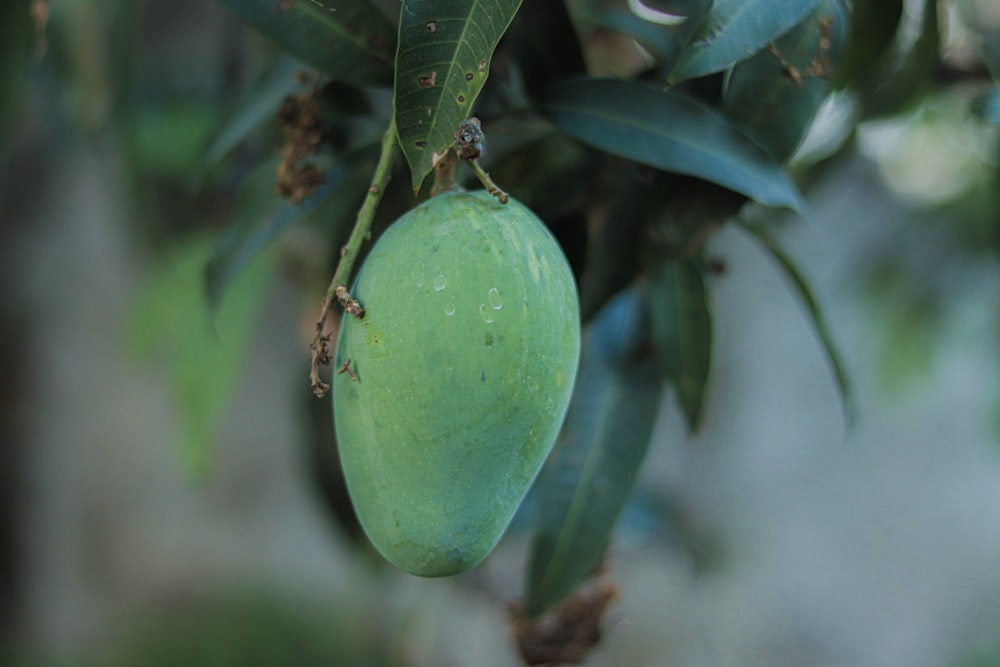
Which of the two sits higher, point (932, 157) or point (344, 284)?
point (344, 284)

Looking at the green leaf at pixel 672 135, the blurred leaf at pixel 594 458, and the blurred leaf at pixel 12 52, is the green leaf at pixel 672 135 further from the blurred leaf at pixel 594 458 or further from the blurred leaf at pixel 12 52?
the blurred leaf at pixel 12 52

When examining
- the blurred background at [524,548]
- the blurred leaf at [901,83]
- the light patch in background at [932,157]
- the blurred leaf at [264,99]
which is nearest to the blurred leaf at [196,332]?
the blurred background at [524,548]

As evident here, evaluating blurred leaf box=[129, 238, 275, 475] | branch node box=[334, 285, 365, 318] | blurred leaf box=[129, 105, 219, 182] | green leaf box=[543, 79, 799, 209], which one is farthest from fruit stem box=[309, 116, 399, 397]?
blurred leaf box=[129, 105, 219, 182]

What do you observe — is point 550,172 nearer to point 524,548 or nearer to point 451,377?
point 451,377

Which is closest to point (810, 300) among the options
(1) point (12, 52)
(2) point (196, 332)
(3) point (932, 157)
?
(1) point (12, 52)

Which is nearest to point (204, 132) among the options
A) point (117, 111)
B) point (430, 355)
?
point (117, 111)
